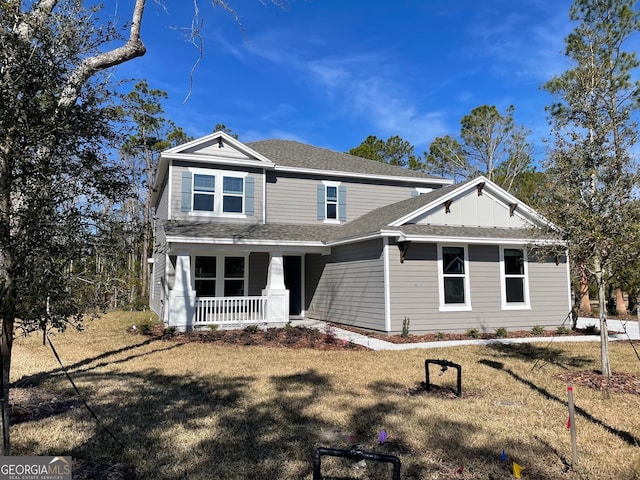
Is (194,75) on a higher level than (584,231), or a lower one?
higher

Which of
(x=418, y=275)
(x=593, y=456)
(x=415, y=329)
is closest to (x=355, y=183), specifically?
(x=418, y=275)

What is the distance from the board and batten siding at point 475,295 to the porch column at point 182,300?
602cm

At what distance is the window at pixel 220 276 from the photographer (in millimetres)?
14797

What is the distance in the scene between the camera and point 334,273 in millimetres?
14641

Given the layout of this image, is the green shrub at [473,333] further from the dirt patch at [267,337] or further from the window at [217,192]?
the window at [217,192]

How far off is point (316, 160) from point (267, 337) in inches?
337

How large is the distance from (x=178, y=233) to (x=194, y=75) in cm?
589

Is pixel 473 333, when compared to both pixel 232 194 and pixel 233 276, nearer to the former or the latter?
pixel 233 276

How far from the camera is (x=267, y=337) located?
11.6 metres

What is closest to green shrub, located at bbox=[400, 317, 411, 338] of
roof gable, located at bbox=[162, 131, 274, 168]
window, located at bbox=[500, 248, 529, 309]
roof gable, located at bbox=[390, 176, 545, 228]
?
roof gable, located at bbox=[390, 176, 545, 228]

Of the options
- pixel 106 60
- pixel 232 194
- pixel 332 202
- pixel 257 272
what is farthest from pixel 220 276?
pixel 106 60

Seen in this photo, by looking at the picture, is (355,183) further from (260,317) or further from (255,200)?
(260,317)

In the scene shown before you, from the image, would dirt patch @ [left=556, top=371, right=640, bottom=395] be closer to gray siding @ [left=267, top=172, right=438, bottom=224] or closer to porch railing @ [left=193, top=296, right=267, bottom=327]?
porch railing @ [left=193, top=296, right=267, bottom=327]

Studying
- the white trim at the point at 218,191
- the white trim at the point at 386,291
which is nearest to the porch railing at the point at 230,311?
the white trim at the point at 218,191
